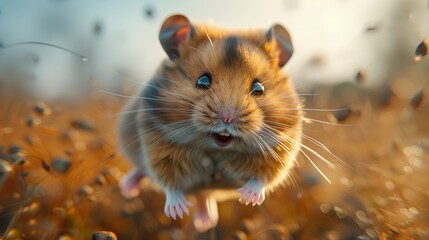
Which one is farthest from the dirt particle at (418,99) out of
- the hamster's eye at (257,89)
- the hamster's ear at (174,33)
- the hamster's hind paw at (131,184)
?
the hamster's hind paw at (131,184)

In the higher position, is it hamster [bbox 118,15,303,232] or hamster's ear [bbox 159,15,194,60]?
hamster's ear [bbox 159,15,194,60]

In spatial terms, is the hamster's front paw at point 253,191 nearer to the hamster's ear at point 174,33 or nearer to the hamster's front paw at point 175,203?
the hamster's front paw at point 175,203

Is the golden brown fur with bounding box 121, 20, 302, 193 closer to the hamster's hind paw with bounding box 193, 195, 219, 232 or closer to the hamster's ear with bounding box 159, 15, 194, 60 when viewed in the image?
the hamster's ear with bounding box 159, 15, 194, 60

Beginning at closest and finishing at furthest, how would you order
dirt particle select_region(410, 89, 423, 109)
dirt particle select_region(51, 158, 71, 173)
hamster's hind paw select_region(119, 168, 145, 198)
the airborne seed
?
the airborne seed
dirt particle select_region(51, 158, 71, 173)
dirt particle select_region(410, 89, 423, 109)
hamster's hind paw select_region(119, 168, 145, 198)

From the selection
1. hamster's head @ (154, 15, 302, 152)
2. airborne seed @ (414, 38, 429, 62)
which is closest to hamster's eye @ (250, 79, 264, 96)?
hamster's head @ (154, 15, 302, 152)

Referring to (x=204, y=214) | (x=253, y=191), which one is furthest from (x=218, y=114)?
(x=204, y=214)

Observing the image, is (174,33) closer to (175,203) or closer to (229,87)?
(229,87)

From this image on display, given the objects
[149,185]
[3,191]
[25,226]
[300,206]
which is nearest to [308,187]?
[300,206]
